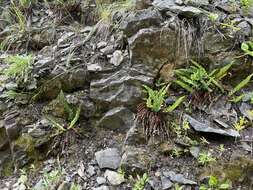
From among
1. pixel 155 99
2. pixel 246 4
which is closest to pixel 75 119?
pixel 155 99

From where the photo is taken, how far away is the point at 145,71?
4238mm

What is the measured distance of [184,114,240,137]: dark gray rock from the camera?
3.77 metres

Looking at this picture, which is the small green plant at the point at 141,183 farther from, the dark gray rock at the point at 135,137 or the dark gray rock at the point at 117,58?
the dark gray rock at the point at 117,58

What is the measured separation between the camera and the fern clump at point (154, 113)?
393cm

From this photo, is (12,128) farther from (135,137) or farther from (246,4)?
(246,4)

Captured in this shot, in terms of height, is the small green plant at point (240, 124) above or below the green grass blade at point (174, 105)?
below

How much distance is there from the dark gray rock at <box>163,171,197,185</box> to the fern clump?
409mm

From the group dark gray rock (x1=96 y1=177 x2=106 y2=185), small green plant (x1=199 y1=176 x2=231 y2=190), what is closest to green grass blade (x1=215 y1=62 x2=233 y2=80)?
small green plant (x1=199 y1=176 x2=231 y2=190)

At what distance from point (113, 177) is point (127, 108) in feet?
2.55

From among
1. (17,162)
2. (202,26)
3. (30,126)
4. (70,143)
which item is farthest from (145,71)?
(17,162)

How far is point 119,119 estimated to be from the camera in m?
4.15

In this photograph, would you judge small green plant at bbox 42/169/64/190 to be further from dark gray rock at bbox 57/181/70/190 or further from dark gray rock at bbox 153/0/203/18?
dark gray rock at bbox 153/0/203/18

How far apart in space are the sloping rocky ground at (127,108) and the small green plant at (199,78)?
0.11 m

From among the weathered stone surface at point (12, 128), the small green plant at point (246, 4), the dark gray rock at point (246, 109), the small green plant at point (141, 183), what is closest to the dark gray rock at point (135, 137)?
the small green plant at point (141, 183)
